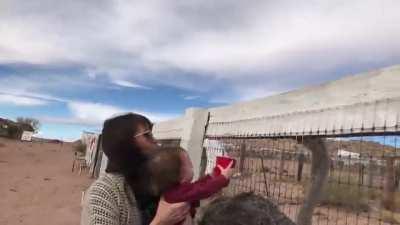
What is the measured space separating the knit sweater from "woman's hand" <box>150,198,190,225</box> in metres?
0.10

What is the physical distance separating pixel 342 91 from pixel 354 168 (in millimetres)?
888

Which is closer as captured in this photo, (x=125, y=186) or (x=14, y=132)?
(x=125, y=186)

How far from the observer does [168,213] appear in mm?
2254

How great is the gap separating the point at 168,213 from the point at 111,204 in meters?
0.26

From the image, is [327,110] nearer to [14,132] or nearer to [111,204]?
[111,204]

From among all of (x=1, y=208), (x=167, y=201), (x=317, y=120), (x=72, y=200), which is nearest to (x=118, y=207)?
(x=167, y=201)

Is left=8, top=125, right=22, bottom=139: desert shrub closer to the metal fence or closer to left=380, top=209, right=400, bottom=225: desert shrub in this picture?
left=380, top=209, right=400, bottom=225: desert shrub

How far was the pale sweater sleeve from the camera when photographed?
7.20ft

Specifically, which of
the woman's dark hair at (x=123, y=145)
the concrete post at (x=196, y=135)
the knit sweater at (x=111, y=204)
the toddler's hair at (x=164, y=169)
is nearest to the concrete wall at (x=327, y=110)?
the concrete post at (x=196, y=135)

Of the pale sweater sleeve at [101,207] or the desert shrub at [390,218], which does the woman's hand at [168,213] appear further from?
the desert shrub at [390,218]

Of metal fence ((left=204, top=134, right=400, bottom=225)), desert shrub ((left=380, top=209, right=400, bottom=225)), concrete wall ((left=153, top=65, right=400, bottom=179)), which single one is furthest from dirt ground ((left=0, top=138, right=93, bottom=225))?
concrete wall ((left=153, top=65, right=400, bottom=179))

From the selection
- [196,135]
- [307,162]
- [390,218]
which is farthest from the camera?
[390,218]

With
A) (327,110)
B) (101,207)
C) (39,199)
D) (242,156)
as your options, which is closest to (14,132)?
(39,199)

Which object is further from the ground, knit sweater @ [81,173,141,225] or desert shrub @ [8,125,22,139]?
desert shrub @ [8,125,22,139]
